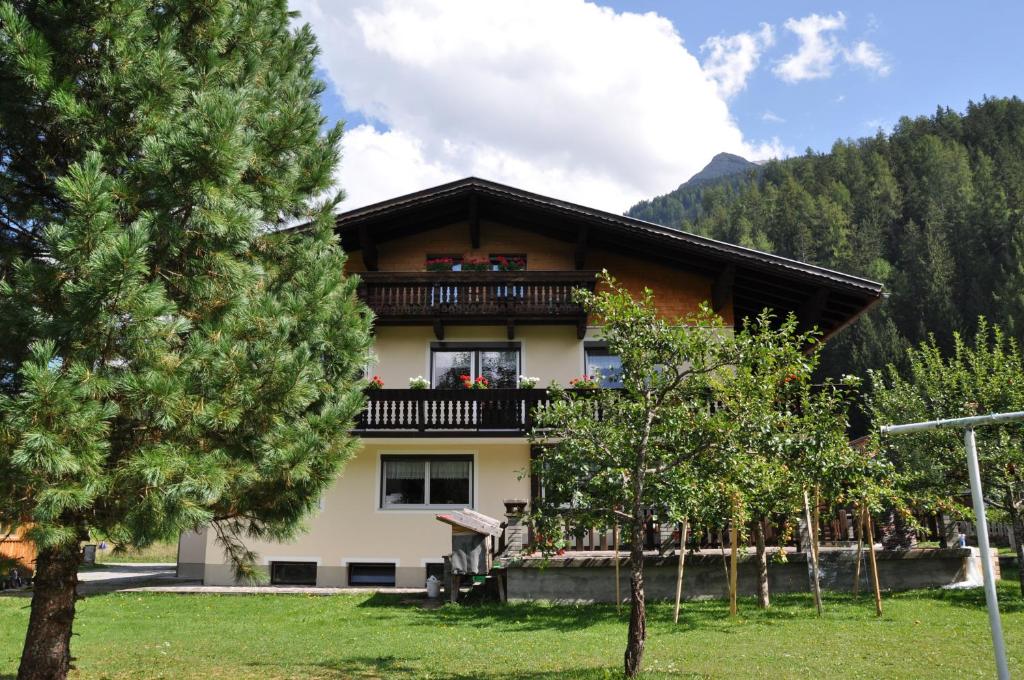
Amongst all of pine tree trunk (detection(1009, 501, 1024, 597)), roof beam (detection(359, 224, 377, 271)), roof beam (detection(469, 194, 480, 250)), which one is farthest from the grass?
roof beam (detection(469, 194, 480, 250))

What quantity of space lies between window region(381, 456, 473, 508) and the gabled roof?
575 centimetres

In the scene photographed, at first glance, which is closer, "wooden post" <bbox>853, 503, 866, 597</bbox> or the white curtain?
"wooden post" <bbox>853, 503, 866, 597</bbox>

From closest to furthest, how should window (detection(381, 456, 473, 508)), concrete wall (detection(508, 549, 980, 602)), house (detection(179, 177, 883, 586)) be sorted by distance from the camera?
1. concrete wall (detection(508, 549, 980, 602))
2. house (detection(179, 177, 883, 586))
3. window (detection(381, 456, 473, 508))

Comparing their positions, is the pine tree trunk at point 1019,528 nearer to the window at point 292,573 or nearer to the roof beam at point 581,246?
the roof beam at point 581,246

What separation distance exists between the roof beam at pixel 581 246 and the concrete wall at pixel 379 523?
5.09 m

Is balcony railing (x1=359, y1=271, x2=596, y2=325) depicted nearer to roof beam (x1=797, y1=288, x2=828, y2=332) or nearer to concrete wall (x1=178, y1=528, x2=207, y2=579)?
roof beam (x1=797, y1=288, x2=828, y2=332)

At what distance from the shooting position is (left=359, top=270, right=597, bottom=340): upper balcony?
19.5m

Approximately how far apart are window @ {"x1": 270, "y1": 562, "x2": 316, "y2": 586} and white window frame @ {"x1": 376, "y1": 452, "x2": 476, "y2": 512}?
2209mm

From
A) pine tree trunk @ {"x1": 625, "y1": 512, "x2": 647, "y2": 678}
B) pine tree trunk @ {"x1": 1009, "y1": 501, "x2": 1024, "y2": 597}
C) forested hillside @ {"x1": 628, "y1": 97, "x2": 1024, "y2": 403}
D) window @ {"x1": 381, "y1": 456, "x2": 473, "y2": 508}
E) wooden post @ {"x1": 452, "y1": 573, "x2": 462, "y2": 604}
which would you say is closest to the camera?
pine tree trunk @ {"x1": 625, "y1": 512, "x2": 647, "y2": 678}

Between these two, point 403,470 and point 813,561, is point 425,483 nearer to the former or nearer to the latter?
point 403,470

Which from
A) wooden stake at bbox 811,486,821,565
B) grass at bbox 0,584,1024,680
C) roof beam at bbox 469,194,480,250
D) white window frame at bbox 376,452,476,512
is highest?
roof beam at bbox 469,194,480,250

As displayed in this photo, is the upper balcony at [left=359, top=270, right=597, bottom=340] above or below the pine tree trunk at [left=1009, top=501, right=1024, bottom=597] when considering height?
above

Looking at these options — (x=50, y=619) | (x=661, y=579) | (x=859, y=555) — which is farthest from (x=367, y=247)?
(x=50, y=619)

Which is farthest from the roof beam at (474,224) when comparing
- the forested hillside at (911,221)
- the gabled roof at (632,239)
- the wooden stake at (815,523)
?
the forested hillside at (911,221)
